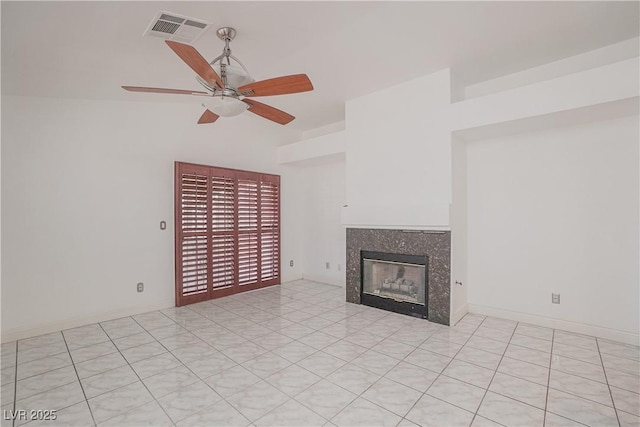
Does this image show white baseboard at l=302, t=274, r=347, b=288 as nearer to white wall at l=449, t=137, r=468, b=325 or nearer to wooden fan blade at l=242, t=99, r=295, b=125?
white wall at l=449, t=137, r=468, b=325

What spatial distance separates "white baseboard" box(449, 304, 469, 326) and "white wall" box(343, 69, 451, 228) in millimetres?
1150

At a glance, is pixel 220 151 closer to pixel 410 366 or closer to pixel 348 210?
pixel 348 210

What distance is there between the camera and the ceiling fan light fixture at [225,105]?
8.37 feet

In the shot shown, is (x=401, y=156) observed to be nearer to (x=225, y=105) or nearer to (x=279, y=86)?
(x=279, y=86)

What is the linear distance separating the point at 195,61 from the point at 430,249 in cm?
318

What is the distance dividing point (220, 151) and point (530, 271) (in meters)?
4.78

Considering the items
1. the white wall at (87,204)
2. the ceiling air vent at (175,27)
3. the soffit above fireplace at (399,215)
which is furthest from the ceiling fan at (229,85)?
the soffit above fireplace at (399,215)

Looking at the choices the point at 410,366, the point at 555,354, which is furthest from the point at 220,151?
the point at 555,354

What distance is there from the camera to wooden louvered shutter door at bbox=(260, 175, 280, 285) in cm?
554

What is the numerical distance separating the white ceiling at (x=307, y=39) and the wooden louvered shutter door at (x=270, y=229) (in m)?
2.35

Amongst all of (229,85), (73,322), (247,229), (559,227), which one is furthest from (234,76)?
(559,227)

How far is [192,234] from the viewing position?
178 inches

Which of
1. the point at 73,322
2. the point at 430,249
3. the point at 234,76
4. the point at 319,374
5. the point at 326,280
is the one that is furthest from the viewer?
the point at 326,280

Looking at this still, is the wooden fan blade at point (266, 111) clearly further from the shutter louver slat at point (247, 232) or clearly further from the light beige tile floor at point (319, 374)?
the light beige tile floor at point (319, 374)
